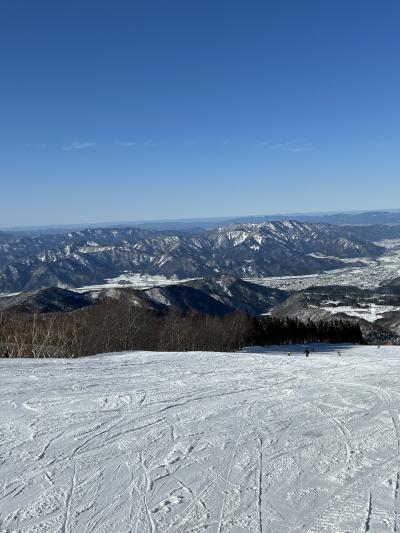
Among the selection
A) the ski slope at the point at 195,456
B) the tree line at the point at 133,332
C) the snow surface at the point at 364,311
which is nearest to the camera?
the ski slope at the point at 195,456

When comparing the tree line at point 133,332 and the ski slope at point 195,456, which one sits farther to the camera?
the tree line at point 133,332

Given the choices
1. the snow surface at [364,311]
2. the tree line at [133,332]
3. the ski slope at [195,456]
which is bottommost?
the snow surface at [364,311]

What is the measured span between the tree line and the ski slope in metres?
31.2

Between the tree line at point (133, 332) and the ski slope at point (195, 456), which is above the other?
the ski slope at point (195, 456)

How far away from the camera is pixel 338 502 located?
8.23 m

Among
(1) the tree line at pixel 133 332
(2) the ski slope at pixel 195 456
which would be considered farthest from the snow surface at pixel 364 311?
(2) the ski slope at pixel 195 456

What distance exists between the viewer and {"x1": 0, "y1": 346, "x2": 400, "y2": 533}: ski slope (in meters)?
7.62

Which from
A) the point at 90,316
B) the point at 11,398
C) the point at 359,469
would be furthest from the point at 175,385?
the point at 90,316

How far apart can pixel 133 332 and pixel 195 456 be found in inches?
2120

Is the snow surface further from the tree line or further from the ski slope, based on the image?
the ski slope

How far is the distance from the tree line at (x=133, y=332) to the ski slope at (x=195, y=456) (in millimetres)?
31180

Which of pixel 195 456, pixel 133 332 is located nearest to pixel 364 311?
pixel 133 332

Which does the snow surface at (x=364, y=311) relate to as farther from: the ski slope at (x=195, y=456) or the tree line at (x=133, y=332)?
the ski slope at (x=195, y=456)

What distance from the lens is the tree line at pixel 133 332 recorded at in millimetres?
52812
